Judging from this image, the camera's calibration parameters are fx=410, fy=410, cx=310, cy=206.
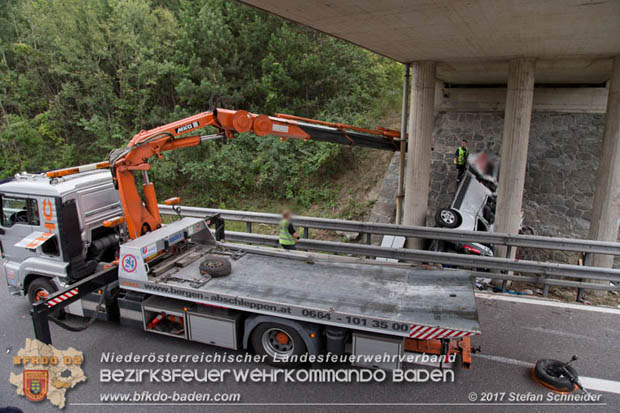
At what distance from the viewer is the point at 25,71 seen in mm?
21359

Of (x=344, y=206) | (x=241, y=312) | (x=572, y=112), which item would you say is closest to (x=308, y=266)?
(x=241, y=312)

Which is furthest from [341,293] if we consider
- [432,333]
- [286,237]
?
[286,237]

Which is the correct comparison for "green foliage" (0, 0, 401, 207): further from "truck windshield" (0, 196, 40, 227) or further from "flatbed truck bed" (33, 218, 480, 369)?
"truck windshield" (0, 196, 40, 227)

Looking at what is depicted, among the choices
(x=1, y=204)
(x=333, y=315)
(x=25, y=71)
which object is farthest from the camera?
(x=25, y=71)

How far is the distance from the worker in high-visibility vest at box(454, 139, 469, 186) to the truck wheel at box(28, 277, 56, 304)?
41.2 ft

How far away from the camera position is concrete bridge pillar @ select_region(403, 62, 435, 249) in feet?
38.8

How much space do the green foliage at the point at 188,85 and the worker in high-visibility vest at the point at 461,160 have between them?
4665mm

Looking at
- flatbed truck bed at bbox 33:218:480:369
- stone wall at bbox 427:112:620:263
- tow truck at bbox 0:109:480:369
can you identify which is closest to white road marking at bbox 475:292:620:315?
flatbed truck bed at bbox 33:218:480:369

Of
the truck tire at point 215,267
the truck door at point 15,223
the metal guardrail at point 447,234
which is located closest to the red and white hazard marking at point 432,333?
the truck tire at point 215,267

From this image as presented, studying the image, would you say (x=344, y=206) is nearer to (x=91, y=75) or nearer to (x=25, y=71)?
(x=91, y=75)

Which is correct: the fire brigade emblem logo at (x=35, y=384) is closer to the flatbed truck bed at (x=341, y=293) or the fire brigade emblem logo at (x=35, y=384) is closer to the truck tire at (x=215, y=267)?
the flatbed truck bed at (x=341, y=293)

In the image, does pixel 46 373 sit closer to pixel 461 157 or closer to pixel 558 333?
pixel 558 333

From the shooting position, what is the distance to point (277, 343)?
5.89 meters

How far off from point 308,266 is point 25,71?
22271 millimetres
